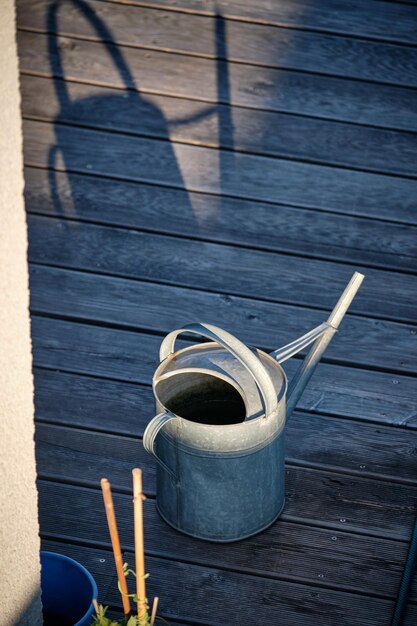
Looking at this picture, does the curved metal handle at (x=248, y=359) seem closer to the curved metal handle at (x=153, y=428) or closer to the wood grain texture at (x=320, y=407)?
the curved metal handle at (x=153, y=428)

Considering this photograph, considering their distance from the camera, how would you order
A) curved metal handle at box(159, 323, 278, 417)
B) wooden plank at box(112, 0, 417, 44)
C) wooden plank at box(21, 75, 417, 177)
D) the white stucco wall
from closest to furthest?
the white stucco wall < curved metal handle at box(159, 323, 278, 417) < wooden plank at box(21, 75, 417, 177) < wooden plank at box(112, 0, 417, 44)

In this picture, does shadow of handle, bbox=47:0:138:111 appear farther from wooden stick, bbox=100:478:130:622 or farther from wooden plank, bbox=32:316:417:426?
wooden stick, bbox=100:478:130:622

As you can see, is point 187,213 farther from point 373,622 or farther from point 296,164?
point 373,622

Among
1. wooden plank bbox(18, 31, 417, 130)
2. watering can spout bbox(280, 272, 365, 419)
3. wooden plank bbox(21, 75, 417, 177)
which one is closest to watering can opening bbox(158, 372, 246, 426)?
watering can spout bbox(280, 272, 365, 419)

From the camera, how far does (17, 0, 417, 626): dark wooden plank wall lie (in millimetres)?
1691

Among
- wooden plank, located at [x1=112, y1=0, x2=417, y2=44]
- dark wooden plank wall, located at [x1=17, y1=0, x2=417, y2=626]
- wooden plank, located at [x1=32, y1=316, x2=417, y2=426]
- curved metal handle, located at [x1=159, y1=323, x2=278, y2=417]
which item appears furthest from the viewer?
wooden plank, located at [x1=112, y1=0, x2=417, y2=44]

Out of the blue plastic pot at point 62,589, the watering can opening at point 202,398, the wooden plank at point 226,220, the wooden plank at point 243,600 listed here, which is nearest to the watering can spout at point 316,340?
the watering can opening at point 202,398

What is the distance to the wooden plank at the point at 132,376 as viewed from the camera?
6.52 ft

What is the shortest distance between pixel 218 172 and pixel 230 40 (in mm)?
441

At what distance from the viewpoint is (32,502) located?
3.47 feet

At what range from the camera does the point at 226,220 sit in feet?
7.61

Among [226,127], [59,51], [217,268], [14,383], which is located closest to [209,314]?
[217,268]

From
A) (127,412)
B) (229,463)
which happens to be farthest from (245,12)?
(229,463)

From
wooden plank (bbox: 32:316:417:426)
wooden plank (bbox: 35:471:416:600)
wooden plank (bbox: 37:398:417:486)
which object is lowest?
wooden plank (bbox: 35:471:416:600)
